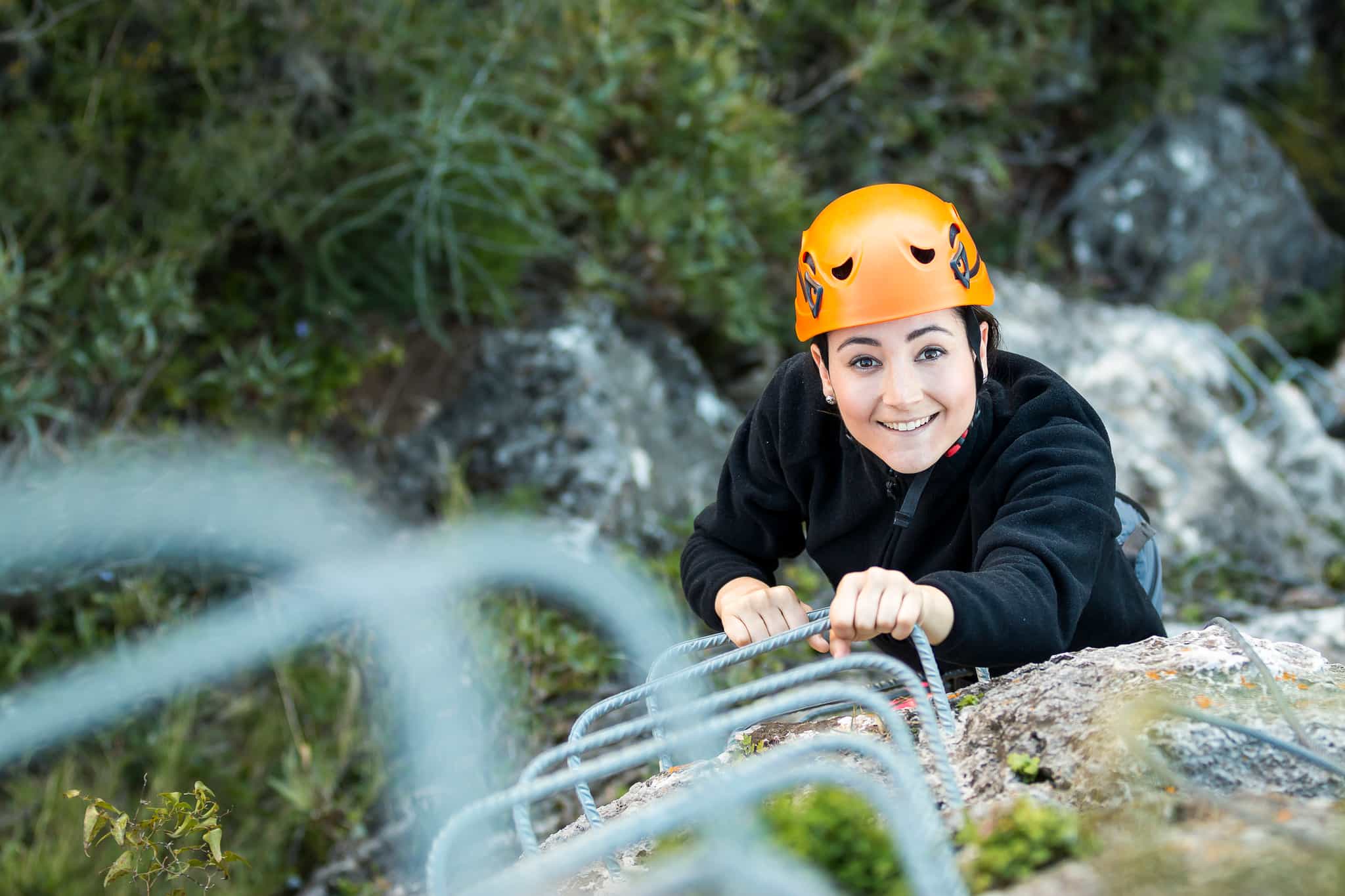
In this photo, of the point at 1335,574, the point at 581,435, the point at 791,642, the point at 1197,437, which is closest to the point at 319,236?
the point at 581,435

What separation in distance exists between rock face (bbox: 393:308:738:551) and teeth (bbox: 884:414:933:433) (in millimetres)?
2436

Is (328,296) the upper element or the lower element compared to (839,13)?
lower

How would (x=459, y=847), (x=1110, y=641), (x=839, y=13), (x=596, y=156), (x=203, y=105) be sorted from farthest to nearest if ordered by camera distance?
(x=839, y=13)
(x=596, y=156)
(x=203, y=105)
(x=459, y=847)
(x=1110, y=641)

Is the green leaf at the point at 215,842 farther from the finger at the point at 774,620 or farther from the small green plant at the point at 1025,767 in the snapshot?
the small green plant at the point at 1025,767

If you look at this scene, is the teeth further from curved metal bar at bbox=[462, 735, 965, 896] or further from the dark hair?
curved metal bar at bbox=[462, 735, 965, 896]

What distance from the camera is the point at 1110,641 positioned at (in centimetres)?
253

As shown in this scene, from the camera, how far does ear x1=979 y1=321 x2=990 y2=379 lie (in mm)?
2359

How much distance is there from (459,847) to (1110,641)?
1914 millimetres

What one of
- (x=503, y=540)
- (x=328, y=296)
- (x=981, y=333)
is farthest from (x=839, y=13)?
(x=981, y=333)

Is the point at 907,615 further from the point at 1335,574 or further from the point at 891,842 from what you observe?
the point at 1335,574

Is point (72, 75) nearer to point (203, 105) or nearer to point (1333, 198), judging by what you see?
point (203, 105)

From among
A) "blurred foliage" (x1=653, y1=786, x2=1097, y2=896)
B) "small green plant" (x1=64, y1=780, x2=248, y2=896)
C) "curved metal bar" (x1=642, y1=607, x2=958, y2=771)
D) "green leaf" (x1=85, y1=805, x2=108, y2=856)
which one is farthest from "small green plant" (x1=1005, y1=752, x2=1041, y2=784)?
"green leaf" (x1=85, y1=805, x2=108, y2=856)

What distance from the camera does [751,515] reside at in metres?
2.64

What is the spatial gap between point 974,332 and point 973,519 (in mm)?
374
